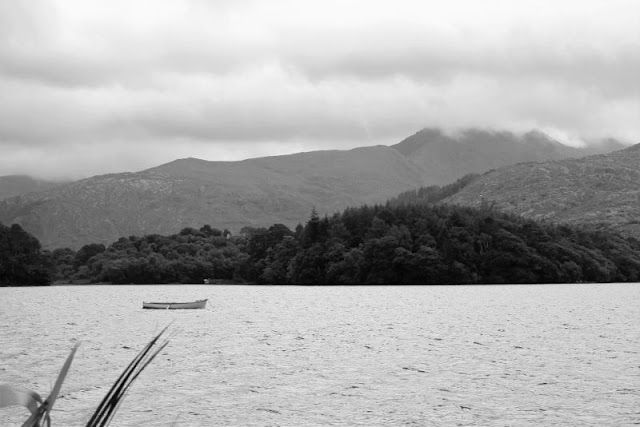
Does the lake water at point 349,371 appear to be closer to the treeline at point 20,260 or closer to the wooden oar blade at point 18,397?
the wooden oar blade at point 18,397

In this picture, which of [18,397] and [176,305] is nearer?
[18,397]

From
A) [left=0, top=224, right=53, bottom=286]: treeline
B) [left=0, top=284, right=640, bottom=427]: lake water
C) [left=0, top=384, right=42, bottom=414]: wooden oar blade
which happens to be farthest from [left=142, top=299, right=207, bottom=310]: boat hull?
[left=0, top=384, right=42, bottom=414]: wooden oar blade

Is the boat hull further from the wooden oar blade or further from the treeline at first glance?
the wooden oar blade

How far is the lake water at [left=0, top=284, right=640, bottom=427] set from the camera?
28484 mm

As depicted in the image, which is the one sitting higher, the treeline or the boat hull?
the treeline

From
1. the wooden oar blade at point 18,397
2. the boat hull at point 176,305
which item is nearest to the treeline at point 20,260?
the boat hull at point 176,305

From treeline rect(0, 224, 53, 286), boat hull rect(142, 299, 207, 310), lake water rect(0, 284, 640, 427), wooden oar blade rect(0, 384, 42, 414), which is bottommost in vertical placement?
lake water rect(0, 284, 640, 427)

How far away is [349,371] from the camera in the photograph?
40938 mm

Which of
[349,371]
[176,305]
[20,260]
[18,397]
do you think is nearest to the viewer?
[18,397]

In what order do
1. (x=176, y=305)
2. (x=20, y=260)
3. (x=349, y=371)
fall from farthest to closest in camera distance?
(x=20, y=260) → (x=176, y=305) → (x=349, y=371)

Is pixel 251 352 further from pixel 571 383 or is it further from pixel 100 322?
pixel 100 322

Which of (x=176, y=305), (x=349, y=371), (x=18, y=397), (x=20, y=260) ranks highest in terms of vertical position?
(x=20, y=260)

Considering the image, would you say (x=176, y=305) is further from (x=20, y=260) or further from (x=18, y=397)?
(x=18, y=397)

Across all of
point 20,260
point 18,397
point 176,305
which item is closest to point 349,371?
point 18,397
